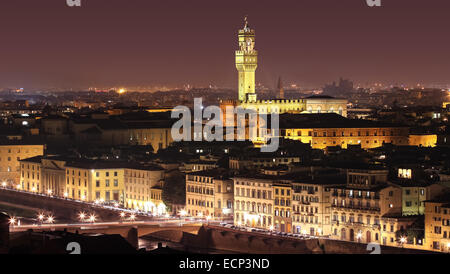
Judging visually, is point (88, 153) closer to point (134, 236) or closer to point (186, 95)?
point (134, 236)

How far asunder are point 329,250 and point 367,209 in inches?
83.3

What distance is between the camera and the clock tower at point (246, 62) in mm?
86562

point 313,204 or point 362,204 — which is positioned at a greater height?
point 362,204

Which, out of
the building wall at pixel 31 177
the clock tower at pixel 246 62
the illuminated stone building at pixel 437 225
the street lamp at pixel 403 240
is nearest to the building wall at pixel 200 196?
the street lamp at pixel 403 240

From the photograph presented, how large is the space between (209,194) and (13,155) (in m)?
24.6

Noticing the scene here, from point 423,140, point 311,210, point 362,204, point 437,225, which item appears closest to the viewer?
point 437,225

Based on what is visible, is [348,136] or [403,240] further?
[348,136]

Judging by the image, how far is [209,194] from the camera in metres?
55.5

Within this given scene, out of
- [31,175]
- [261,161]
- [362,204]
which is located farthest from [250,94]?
[362,204]

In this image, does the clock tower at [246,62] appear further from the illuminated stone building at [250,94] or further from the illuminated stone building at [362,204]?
the illuminated stone building at [362,204]

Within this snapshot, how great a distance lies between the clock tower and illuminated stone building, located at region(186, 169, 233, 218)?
2972 centimetres

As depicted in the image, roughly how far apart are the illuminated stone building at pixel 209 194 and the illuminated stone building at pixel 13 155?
2047cm

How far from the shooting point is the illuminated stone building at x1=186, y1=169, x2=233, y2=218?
180 ft

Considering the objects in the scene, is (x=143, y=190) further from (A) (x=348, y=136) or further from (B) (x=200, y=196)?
(A) (x=348, y=136)
